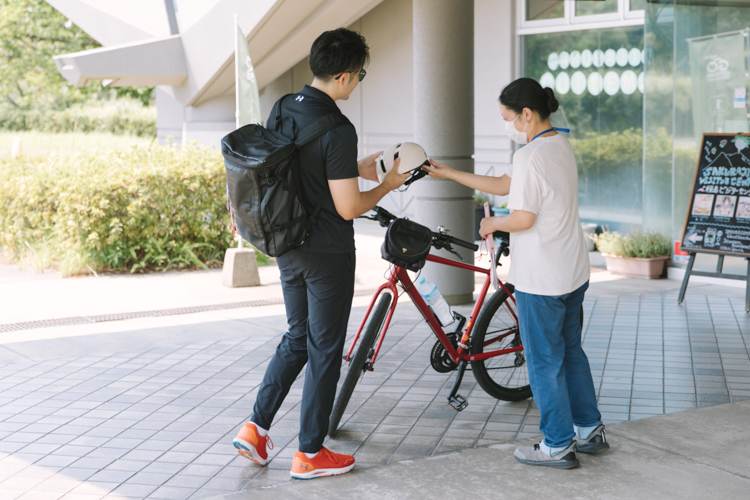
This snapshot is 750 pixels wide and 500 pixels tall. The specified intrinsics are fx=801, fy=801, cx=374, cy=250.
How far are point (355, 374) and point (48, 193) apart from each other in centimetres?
685

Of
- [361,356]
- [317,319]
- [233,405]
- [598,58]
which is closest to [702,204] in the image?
[598,58]

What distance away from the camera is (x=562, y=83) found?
12555mm

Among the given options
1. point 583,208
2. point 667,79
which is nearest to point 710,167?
point 667,79

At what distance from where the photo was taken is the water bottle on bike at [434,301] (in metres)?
4.59

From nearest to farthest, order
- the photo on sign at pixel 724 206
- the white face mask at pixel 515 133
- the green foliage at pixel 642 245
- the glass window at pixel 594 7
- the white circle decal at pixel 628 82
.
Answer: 1. the white face mask at pixel 515 133
2. the photo on sign at pixel 724 206
3. the green foliage at pixel 642 245
4. the white circle decal at pixel 628 82
5. the glass window at pixel 594 7

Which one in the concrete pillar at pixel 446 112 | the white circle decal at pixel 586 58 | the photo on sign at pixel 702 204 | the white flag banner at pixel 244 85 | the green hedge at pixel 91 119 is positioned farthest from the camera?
the green hedge at pixel 91 119

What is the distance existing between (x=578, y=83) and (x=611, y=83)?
A: 2.00ft

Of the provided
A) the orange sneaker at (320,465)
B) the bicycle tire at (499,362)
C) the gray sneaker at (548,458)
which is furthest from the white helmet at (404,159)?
the gray sneaker at (548,458)

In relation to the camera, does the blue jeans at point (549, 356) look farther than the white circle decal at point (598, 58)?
No

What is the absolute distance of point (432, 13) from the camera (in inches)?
294

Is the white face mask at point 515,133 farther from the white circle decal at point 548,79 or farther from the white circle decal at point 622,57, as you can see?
the white circle decal at point 548,79

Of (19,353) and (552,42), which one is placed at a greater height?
(552,42)

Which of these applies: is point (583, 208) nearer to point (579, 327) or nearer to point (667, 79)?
point (667, 79)

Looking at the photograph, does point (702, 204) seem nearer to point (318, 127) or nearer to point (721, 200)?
point (721, 200)
